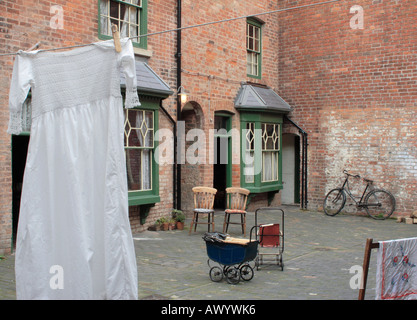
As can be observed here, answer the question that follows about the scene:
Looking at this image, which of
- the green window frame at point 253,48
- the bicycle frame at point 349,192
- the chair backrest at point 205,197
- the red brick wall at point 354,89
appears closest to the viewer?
the chair backrest at point 205,197

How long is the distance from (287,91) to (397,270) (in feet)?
35.7

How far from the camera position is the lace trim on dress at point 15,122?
19.5ft

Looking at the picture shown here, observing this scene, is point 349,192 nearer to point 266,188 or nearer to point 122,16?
point 266,188

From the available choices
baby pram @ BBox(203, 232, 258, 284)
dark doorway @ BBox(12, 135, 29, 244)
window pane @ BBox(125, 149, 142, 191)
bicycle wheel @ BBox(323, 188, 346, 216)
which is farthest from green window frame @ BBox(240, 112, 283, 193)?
baby pram @ BBox(203, 232, 258, 284)

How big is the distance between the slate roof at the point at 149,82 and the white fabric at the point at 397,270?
6.42 m

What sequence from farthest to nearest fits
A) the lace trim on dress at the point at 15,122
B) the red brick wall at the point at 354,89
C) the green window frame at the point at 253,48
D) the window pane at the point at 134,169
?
1. the green window frame at the point at 253,48
2. the red brick wall at the point at 354,89
3. the window pane at the point at 134,169
4. the lace trim on dress at the point at 15,122

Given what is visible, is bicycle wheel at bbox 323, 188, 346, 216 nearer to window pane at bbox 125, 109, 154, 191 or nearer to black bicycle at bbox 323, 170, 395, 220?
black bicycle at bbox 323, 170, 395, 220

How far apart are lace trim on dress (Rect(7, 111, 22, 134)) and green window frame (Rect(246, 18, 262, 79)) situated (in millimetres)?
9827

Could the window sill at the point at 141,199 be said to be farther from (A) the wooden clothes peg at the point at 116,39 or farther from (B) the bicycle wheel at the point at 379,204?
(B) the bicycle wheel at the point at 379,204

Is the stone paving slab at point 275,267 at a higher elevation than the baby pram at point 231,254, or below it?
below

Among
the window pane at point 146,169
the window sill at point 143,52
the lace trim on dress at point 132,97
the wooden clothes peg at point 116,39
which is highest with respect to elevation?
the window sill at point 143,52

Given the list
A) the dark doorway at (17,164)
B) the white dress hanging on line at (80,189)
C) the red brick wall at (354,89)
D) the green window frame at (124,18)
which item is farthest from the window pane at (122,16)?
the red brick wall at (354,89)

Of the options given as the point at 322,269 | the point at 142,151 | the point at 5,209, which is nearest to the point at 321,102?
the point at 142,151

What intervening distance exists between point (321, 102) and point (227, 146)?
3296 mm
